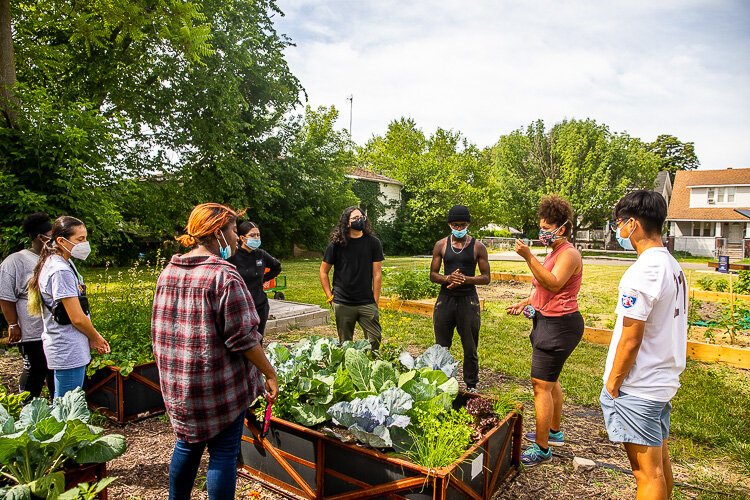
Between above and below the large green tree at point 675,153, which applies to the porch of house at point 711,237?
below

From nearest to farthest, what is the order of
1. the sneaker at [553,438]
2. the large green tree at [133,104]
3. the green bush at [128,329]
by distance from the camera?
the sneaker at [553,438] < the green bush at [128,329] < the large green tree at [133,104]

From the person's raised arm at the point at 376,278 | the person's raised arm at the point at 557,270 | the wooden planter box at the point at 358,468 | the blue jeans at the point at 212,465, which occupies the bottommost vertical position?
the wooden planter box at the point at 358,468

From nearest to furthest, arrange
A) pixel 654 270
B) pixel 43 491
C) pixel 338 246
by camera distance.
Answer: pixel 43 491 < pixel 654 270 < pixel 338 246

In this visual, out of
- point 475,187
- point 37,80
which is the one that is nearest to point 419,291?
point 37,80

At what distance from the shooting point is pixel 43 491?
213cm

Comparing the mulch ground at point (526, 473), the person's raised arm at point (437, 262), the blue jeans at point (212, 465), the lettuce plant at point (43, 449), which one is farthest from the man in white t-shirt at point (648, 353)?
the lettuce plant at point (43, 449)

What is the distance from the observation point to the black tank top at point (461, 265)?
4562 millimetres

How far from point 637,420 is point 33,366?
164 inches

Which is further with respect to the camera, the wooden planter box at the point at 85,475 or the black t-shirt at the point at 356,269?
the black t-shirt at the point at 356,269

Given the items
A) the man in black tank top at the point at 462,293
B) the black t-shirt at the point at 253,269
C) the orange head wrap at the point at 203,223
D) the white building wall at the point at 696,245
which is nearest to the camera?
the orange head wrap at the point at 203,223

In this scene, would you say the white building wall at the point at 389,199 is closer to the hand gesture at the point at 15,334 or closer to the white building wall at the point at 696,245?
the white building wall at the point at 696,245

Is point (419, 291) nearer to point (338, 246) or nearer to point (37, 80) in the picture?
point (338, 246)

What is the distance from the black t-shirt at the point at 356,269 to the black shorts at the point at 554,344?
6.05 feet

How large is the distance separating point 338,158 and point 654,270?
22.1 metres
